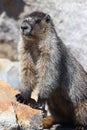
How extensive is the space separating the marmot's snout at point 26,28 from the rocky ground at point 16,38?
102 centimetres

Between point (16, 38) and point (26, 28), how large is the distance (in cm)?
499

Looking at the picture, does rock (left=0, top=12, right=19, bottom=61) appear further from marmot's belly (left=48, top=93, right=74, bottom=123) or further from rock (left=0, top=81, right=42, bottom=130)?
rock (left=0, top=81, right=42, bottom=130)

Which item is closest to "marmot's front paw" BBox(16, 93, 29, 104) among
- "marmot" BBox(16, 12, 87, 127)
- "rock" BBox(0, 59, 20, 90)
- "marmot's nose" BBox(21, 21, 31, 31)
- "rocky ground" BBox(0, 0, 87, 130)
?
"marmot" BBox(16, 12, 87, 127)

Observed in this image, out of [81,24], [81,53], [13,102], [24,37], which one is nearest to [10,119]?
[13,102]

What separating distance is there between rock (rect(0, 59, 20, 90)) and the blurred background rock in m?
0.05

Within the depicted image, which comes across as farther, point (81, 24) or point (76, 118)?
point (81, 24)

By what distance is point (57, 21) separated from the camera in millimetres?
12047

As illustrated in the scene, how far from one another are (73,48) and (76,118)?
2.44m

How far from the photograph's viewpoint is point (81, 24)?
37.3ft

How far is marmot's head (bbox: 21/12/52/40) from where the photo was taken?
8.45 m

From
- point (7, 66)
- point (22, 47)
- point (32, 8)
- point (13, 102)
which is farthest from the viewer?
point (32, 8)

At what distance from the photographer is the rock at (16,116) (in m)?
7.39

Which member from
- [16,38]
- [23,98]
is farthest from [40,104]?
[16,38]

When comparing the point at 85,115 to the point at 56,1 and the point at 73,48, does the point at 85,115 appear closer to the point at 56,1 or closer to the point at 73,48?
the point at 73,48
